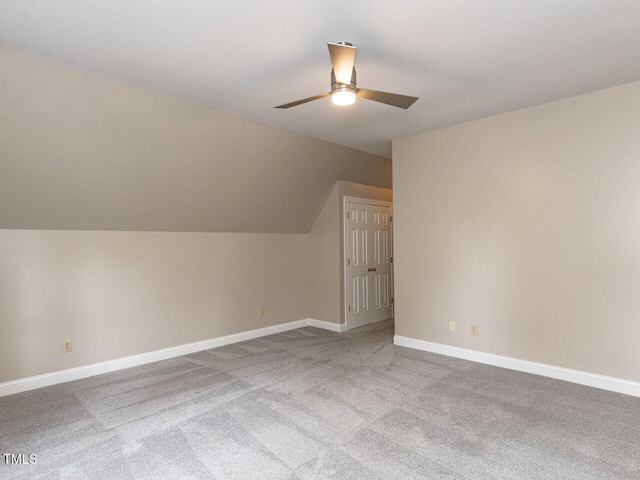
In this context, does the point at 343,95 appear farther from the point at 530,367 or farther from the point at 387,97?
the point at 530,367

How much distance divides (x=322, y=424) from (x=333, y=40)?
2.57 meters

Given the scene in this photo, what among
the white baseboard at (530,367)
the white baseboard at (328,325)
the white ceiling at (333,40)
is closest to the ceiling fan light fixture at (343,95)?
the white ceiling at (333,40)

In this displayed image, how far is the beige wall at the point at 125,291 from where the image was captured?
3.32 meters

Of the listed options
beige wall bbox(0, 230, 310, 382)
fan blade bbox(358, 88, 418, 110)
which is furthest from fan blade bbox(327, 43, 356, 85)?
beige wall bbox(0, 230, 310, 382)

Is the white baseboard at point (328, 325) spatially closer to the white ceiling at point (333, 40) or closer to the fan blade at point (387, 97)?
the white ceiling at point (333, 40)

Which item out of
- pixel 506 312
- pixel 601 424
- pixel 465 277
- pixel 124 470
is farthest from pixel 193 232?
pixel 601 424

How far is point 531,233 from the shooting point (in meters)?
3.60

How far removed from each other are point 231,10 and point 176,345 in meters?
3.55

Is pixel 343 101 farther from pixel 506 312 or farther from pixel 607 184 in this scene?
pixel 506 312

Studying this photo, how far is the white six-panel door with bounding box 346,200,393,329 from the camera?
5.49 metres

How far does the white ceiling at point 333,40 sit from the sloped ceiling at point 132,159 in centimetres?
21

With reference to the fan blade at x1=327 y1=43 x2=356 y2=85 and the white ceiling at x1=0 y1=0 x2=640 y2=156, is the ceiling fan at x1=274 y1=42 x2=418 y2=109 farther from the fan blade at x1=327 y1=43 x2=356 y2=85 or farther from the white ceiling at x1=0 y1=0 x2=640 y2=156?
the white ceiling at x1=0 y1=0 x2=640 y2=156

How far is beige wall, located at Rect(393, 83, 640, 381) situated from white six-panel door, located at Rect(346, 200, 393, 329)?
3.30 feet

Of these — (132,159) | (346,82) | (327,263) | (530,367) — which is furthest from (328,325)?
(346,82)
